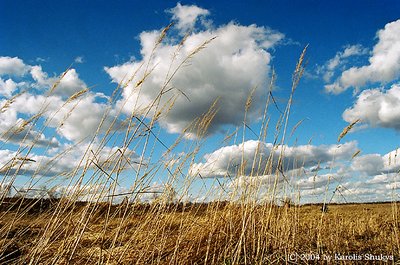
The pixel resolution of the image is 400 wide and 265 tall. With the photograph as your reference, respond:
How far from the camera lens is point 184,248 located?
263 centimetres

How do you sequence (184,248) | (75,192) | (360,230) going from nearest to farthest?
1. (75,192)
2. (184,248)
3. (360,230)

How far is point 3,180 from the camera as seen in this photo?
225 cm

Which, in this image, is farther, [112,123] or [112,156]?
[112,156]

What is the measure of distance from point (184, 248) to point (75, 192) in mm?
1088

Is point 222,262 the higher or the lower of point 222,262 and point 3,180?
the lower

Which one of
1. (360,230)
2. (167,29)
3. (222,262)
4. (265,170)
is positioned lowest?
(222,262)

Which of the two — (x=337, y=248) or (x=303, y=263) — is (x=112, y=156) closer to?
(x=303, y=263)

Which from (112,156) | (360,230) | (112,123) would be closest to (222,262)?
(112,156)

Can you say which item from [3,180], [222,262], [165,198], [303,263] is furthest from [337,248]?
[3,180]

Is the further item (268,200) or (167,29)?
(268,200)

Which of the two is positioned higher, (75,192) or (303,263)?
(75,192)

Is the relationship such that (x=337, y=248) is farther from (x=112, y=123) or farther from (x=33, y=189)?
(x=33, y=189)

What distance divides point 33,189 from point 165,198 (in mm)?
1022

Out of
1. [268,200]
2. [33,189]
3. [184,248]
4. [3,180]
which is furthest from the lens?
[268,200]
